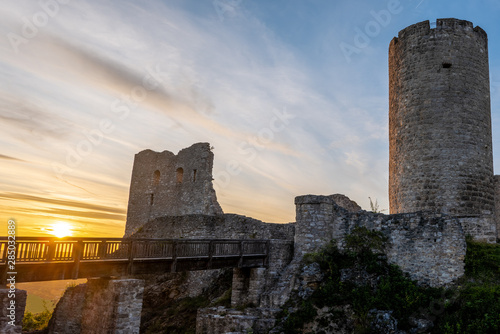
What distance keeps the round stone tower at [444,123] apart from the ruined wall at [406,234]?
3.35m

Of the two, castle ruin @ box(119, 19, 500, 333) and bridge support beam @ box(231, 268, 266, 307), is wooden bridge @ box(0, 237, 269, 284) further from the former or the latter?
castle ruin @ box(119, 19, 500, 333)

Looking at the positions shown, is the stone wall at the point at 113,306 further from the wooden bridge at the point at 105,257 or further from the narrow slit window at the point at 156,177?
the narrow slit window at the point at 156,177

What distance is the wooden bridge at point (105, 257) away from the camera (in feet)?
30.3

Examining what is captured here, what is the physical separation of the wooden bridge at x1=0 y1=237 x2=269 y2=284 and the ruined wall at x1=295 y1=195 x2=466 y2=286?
3021mm

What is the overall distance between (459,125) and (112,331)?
15538 millimetres

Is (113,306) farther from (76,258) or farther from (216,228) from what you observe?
(216,228)

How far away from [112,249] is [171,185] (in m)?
15.8

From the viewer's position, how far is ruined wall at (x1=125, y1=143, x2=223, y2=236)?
959 inches

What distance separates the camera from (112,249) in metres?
10.8

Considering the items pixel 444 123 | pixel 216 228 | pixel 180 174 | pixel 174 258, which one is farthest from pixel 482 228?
pixel 180 174

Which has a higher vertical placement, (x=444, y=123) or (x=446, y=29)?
(x=446, y=29)

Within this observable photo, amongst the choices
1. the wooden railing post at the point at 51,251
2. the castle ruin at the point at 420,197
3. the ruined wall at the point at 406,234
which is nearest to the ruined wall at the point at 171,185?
the castle ruin at the point at 420,197

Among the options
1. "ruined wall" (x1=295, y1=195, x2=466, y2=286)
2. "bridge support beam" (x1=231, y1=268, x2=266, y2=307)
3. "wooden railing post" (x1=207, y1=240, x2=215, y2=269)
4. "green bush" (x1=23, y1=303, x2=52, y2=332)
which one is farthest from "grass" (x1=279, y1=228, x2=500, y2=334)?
"green bush" (x1=23, y1=303, x2=52, y2=332)

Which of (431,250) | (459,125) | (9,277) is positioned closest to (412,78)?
(459,125)
